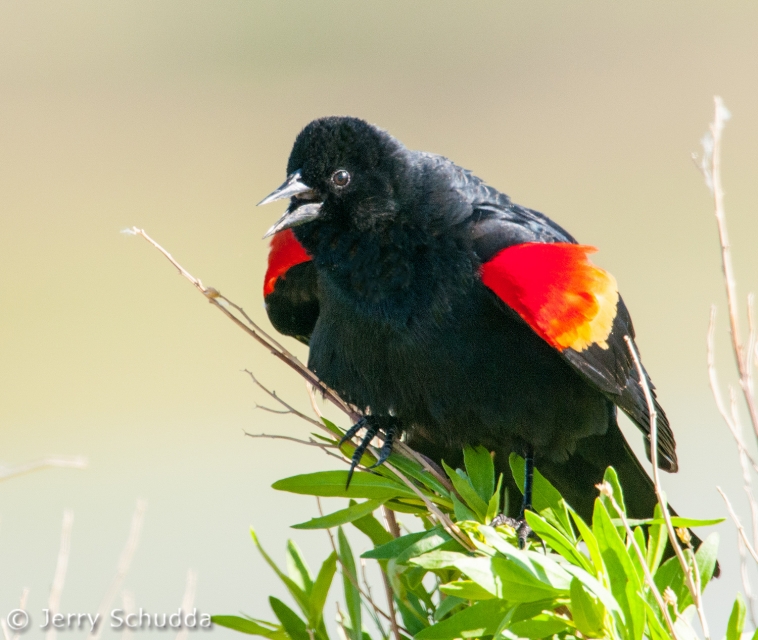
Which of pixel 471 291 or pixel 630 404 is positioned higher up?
pixel 471 291

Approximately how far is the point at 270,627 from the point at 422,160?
1198 millimetres

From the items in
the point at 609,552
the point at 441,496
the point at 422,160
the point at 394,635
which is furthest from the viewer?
the point at 422,160

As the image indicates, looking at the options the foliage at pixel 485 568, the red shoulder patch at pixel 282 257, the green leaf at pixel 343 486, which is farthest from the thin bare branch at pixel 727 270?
Answer: the red shoulder patch at pixel 282 257

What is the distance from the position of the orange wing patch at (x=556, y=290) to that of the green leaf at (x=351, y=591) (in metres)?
0.65

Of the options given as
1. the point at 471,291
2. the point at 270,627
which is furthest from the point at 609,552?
the point at 471,291

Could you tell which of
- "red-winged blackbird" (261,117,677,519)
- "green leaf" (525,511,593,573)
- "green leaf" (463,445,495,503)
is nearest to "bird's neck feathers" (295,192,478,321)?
"red-winged blackbird" (261,117,677,519)

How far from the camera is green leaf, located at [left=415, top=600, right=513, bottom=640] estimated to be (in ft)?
4.40

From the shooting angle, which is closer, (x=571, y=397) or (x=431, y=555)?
(x=431, y=555)

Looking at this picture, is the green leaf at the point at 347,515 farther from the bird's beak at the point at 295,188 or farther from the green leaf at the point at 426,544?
the bird's beak at the point at 295,188

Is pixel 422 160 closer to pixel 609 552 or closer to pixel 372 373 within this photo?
pixel 372 373

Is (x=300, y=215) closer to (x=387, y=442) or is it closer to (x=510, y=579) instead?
(x=387, y=442)

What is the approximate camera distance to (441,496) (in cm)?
176

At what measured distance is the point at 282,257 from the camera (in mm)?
2363

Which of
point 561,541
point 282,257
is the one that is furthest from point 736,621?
point 282,257
